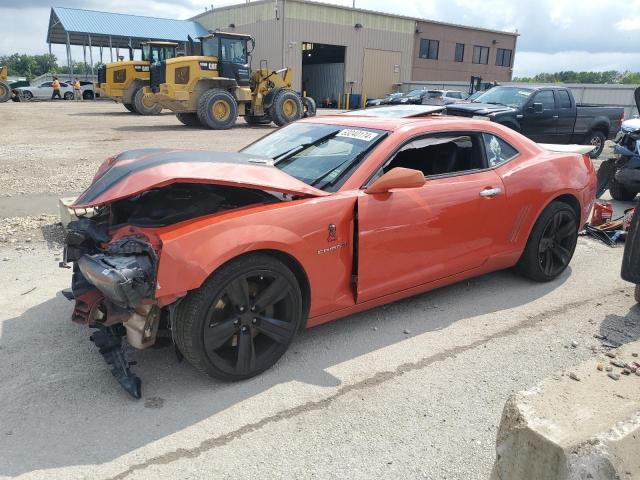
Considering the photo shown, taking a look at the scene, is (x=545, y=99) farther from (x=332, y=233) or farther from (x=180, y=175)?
(x=180, y=175)

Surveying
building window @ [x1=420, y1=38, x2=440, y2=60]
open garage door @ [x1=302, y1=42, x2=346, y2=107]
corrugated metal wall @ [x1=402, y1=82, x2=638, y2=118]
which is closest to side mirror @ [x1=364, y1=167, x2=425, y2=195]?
corrugated metal wall @ [x1=402, y1=82, x2=638, y2=118]

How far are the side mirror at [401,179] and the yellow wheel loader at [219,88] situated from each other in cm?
1449

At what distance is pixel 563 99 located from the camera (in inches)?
499

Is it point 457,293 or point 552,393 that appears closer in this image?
point 552,393

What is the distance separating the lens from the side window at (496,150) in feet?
14.1

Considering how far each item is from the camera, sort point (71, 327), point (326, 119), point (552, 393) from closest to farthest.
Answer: point (552, 393), point (71, 327), point (326, 119)

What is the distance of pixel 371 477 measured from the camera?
2377mm

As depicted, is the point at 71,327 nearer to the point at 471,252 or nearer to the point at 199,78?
the point at 471,252

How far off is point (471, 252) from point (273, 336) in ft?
5.93

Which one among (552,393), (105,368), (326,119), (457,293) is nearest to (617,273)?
(457,293)

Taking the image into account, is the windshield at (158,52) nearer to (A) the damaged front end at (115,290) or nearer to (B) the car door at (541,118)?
(B) the car door at (541,118)

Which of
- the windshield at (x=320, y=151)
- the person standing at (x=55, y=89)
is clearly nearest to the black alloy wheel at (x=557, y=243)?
Result: the windshield at (x=320, y=151)

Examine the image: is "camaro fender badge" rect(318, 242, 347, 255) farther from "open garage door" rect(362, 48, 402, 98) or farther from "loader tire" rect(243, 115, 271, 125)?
"open garage door" rect(362, 48, 402, 98)

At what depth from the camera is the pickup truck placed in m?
11.7
